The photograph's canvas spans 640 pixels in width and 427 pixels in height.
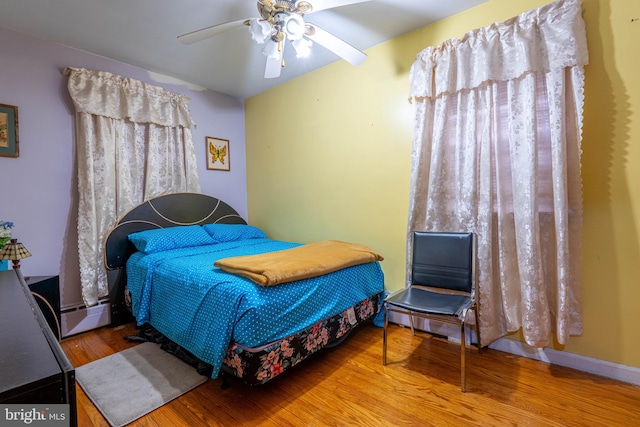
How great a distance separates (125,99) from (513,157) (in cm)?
338

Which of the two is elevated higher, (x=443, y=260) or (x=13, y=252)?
(x=13, y=252)

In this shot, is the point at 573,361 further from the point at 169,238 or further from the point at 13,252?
the point at 13,252

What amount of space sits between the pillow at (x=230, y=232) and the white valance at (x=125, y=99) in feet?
3.90

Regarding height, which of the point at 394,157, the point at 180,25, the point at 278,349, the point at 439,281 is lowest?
the point at 278,349

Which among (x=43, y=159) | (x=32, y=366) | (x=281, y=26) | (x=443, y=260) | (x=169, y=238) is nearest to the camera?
(x=32, y=366)

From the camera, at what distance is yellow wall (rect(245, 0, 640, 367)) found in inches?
68.6

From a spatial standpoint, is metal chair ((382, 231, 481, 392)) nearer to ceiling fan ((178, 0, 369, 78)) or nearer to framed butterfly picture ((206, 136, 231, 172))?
ceiling fan ((178, 0, 369, 78))

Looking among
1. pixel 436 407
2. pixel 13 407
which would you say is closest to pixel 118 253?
pixel 13 407

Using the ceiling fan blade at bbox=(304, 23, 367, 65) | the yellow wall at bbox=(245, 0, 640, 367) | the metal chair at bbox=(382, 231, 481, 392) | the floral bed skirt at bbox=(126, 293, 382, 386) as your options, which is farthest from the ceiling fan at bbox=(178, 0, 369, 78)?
the floral bed skirt at bbox=(126, 293, 382, 386)

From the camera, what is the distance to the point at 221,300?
168cm

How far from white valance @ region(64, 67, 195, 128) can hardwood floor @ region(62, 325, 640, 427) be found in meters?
2.15

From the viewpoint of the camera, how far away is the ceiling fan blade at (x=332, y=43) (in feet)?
6.31

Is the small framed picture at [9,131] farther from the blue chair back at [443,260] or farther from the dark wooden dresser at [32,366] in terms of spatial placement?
the blue chair back at [443,260]

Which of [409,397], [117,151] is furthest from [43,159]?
[409,397]
